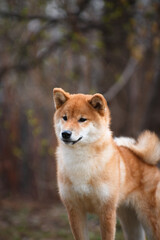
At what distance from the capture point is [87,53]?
29.3ft

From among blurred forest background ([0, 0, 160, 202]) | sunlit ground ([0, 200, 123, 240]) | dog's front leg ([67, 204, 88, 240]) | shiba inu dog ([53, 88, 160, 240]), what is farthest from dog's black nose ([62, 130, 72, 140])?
blurred forest background ([0, 0, 160, 202])

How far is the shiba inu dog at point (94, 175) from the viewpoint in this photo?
4.17 metres

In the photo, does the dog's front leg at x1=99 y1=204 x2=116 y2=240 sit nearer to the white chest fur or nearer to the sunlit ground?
the white chest fur

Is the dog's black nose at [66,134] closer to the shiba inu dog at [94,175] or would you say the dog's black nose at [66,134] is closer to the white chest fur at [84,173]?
the shiba inu dog at [94,175]

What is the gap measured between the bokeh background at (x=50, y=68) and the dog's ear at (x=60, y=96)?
3458mm

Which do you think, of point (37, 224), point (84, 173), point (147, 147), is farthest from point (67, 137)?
point (37, 224)

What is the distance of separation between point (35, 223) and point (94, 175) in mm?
4300

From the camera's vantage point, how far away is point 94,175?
4.18 meters

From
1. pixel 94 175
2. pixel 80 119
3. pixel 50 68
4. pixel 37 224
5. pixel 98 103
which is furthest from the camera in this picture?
pixel 50 68

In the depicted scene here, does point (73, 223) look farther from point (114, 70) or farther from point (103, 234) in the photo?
point (114, 70)

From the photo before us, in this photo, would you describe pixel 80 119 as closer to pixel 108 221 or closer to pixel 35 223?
pixel 108 221

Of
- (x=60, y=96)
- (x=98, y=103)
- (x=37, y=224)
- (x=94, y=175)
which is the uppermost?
(x=60, y=96)

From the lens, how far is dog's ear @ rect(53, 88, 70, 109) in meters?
4.54

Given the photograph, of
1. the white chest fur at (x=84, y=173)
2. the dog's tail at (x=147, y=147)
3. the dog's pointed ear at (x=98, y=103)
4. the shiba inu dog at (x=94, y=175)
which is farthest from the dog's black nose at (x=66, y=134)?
the dog's tail at (x=147, y=147)
